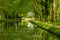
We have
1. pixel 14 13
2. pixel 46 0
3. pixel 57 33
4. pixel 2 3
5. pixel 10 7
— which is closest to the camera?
pixel 57 33

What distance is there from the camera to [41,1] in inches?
1896

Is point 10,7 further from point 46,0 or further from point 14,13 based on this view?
point 46,0

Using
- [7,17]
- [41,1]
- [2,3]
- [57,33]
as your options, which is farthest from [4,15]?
[57,33]

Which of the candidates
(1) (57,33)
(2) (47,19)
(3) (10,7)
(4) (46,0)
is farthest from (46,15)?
(3) (10,7)

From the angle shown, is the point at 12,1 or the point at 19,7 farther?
the point at 19,7

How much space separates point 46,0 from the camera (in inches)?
1800

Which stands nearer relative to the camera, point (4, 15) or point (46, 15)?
point (46, 15)

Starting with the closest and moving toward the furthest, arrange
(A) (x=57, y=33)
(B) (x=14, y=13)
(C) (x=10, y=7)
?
(A) (x=57, y=33) → (C) (x=10, y=7) → (B) (x=14, y=13)

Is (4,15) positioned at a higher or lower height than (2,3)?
lower

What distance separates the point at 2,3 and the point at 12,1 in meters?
5.67

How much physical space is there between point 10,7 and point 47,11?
38779mm

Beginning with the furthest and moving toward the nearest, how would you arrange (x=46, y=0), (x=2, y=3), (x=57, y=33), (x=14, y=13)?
1. (x=14, y=13)
2. (x=2, y=3)
3. (x=46, y=0)
4. (x=57, y=33)

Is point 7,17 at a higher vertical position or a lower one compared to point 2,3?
lower

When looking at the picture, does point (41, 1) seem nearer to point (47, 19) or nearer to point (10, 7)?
point (47, 19)
